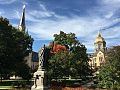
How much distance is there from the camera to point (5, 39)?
53781mm

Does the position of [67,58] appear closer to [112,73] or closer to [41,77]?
[112,73]

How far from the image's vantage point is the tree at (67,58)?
192ft

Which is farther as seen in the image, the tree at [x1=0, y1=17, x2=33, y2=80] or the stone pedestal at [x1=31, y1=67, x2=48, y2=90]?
the tree at [x1=0, y1=17, x2=33, y2=80]

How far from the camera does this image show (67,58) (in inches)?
2397

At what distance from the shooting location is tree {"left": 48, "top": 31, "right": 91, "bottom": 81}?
58594 mm

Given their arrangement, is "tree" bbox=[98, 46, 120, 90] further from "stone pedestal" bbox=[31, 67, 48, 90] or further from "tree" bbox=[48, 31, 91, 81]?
"tree" bbox=[48, 31, 91, 81]

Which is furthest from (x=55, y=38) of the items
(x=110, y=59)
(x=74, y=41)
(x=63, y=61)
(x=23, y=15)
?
(x=23, y=15)

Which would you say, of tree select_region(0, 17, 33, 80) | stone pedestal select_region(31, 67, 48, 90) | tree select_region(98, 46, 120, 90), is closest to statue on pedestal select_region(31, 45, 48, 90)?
stone pedestal select_region(31, 67, 48, 90)

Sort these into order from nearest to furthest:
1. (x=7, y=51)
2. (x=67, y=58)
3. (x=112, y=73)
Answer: (x=112, y=73) < (x=7, y=51) < (x=67, y=58)

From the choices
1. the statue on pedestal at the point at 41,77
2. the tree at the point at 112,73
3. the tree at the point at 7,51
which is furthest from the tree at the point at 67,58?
A: the statue on pedestal at the point at 41,77

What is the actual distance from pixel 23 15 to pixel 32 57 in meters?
25.3

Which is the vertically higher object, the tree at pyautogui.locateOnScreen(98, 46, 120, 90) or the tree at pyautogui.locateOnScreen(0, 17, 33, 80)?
the tree at pyautogui.locateOnScreen(0, 17, 33, 80)

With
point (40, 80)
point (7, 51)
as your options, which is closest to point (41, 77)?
point (40, 80)

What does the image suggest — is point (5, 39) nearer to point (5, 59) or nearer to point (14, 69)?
point (5, 59)
